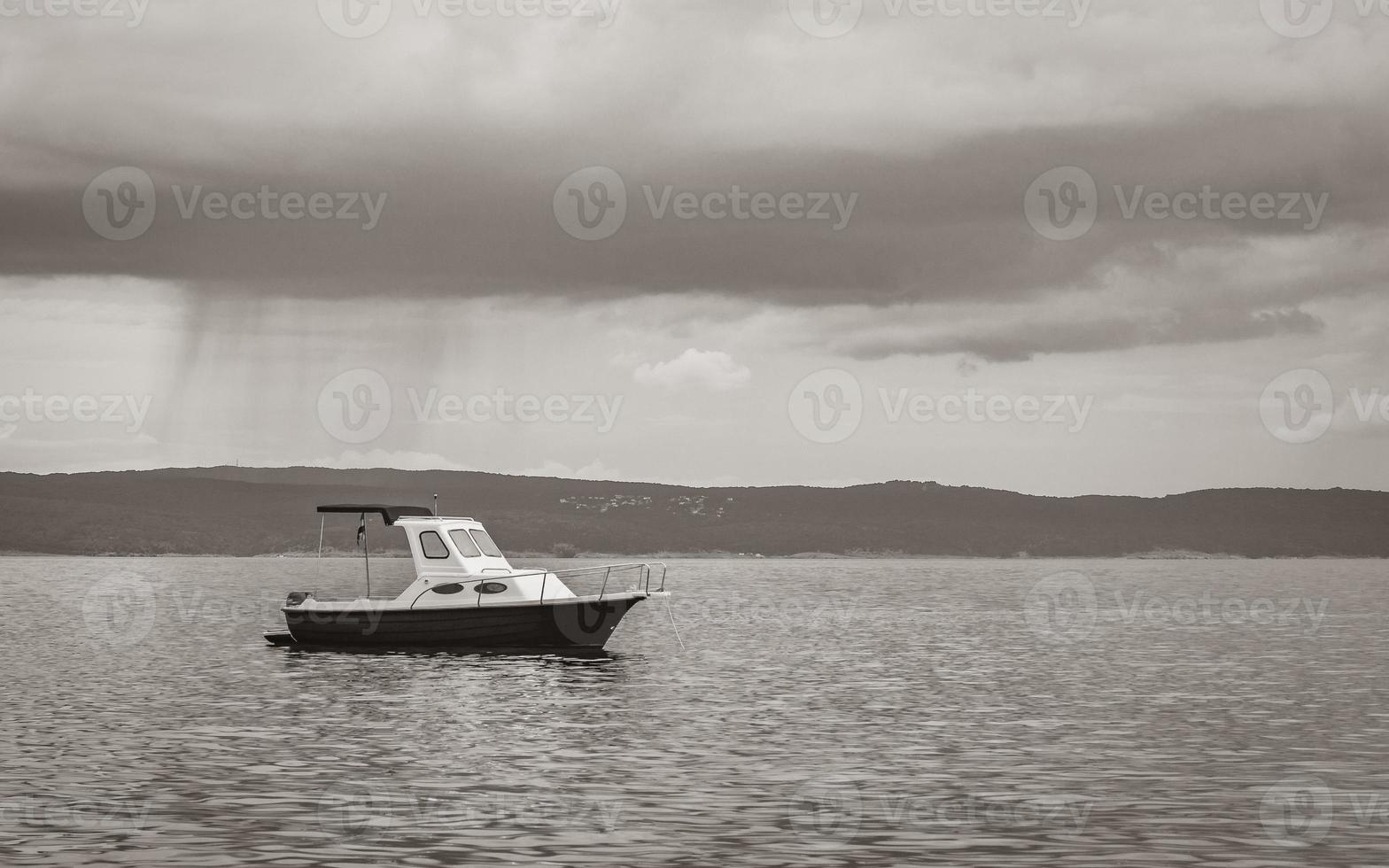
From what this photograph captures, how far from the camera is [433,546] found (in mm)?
51750

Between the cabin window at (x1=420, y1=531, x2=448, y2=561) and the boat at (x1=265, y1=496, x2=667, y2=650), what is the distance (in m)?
0.03

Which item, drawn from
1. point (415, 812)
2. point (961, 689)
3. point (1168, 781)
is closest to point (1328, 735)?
point (1168, 781)

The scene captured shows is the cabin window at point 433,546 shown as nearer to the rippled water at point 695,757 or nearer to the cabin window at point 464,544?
the cabin window at point 464,544

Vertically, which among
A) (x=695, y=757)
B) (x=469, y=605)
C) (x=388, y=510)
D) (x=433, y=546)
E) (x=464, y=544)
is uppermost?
(x=388, y=510)

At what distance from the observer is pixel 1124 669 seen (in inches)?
2149

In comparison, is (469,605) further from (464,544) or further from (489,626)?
(464,544)

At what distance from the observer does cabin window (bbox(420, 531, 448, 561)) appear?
5159 centimetres

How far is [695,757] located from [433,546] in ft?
80.7

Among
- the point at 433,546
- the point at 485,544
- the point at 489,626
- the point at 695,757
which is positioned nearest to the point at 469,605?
the point at 489,626

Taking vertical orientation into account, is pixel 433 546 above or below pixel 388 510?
below

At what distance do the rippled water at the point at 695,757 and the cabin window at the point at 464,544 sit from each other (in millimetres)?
3991

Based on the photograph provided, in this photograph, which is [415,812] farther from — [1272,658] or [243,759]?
[1272,658]

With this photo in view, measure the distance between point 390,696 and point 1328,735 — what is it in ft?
79.8

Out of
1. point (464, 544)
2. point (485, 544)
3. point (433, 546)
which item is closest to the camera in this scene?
point (433, 546)
